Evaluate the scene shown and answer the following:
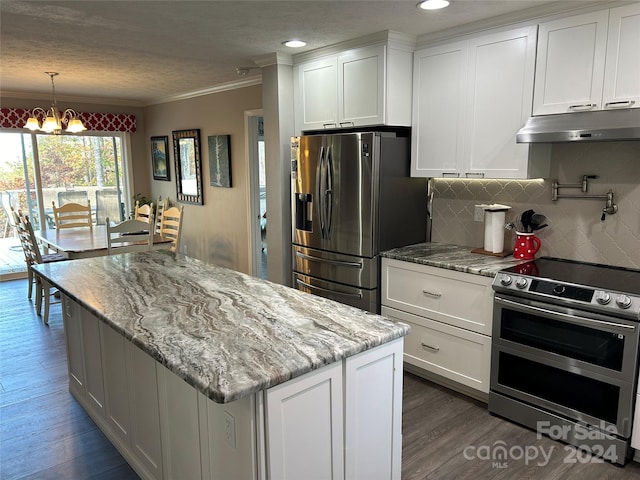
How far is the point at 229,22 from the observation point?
114 inches

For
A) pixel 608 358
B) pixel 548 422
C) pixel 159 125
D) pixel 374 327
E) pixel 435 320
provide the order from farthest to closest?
pixel 159 125, pixel 435 320, pixel 548 422, pixel 608 358, pixel 374 327

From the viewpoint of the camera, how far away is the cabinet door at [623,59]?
240 centimetres

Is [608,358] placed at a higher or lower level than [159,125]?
lower

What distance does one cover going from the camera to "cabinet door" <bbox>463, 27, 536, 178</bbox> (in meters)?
2.82

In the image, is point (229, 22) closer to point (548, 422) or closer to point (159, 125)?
point (548, 422)

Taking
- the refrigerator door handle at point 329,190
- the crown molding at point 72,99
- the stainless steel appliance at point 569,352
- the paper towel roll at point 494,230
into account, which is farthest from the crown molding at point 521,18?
the crown molding at point 72,99

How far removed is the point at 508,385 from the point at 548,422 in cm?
27

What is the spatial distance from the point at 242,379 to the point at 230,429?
26 cm

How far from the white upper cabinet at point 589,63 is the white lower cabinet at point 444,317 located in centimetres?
113

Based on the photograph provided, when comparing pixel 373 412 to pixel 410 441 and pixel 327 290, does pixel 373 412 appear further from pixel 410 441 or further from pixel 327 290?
pixel 327 290

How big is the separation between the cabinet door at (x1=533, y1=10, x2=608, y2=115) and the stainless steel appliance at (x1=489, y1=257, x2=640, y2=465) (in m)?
0.97

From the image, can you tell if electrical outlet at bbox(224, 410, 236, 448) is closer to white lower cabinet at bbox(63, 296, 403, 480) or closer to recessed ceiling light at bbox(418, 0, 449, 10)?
white lower cabinet at bbox(63, 296, 403, 480)

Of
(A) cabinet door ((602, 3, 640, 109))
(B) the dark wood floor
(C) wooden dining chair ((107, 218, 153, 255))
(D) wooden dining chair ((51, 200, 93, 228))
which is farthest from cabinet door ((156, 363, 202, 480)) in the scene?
(D) wooden dining chair ((51, 200, 93, 228))

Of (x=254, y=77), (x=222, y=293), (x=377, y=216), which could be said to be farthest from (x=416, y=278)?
(x=254, y=77)
